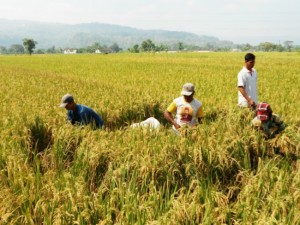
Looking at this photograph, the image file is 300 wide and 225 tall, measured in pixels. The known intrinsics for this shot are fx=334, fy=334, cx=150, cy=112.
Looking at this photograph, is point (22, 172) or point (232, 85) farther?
point (232, 85)

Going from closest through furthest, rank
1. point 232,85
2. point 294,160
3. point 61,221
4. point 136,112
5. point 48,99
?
point 61,221
point 294,160
point 136,112
point 48,99
point 232,85

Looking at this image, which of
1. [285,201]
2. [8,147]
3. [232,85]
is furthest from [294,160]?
[232,85]

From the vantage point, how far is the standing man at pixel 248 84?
6.44m

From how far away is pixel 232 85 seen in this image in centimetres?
1477

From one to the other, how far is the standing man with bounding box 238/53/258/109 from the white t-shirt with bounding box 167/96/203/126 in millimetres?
1077

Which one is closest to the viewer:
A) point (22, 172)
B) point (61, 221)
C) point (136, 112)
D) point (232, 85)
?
point (61, 221)

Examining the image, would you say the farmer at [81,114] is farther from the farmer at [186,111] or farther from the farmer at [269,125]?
the farmer at [269,125]

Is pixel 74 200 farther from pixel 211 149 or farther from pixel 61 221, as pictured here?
pixel 211 149

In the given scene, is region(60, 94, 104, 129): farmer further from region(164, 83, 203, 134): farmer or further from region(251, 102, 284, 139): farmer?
region(251, 102, 284, 139): farmer

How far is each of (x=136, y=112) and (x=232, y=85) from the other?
756 centimetres

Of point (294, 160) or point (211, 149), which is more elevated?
point (211, 149)

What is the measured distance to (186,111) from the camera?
596 cm

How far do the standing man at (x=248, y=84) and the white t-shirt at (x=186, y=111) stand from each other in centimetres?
108

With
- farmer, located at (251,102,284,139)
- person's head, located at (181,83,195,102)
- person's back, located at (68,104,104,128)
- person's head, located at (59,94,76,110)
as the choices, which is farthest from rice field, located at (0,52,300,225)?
person's head, located at (181,83,195,102)
